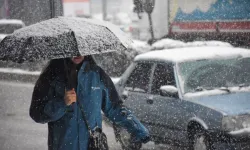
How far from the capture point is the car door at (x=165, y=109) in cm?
688

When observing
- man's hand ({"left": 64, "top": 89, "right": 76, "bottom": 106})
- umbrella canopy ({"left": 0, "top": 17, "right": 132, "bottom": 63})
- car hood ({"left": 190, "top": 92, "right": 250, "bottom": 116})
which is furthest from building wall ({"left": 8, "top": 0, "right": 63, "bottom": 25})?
man's hand ({"left": 64, "top": 89, "right": 76, "bottom": 106})

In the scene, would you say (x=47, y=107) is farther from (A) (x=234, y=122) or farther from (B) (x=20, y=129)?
(B) (x=20, y=129)

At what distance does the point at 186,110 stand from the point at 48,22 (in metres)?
3.06

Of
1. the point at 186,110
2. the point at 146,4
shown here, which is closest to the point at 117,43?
the point at 186,110

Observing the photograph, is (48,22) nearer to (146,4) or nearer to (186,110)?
(186,110)

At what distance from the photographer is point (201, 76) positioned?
7.07 m

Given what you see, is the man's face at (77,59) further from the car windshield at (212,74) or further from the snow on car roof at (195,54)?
the snow on car roof at (195,54)

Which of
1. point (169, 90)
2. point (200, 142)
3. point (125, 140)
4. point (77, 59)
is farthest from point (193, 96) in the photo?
point (77, 59)

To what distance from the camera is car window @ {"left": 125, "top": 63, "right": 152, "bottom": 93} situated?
773cm

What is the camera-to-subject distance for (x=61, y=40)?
3877mm

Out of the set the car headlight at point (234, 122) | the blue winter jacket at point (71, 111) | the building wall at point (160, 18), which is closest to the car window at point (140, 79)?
the car headlight at point (234, 122)

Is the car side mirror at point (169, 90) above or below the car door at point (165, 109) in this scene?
above

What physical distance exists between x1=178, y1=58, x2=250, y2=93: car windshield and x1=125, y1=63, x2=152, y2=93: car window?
2.31ft

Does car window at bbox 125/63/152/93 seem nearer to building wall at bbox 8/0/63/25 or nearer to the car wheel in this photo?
the car wheel
